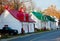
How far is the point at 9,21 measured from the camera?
5838cm

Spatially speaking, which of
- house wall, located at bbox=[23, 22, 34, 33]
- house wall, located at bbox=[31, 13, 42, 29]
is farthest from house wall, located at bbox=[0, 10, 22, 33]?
house wall, located at bbox=[31, 13, 42, 29]

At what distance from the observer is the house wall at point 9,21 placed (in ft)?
188

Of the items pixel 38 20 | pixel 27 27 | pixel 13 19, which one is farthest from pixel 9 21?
pixel 38 20

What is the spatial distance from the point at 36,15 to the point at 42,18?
169 inches

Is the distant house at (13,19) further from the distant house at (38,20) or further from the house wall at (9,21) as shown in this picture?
the distant house at (38,20)

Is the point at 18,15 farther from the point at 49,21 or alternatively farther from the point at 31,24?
the point at 49,21

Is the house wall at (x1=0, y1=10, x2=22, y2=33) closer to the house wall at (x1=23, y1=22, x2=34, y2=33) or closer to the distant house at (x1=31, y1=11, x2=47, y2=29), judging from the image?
the house wall at (x1=23, y1=22, x2=34, y2=33)

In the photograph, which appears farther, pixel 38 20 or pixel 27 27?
pixel 38 20

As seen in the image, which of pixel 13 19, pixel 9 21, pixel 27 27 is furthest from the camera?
pixel 27 27

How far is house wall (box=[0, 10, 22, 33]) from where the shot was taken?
5719 cm

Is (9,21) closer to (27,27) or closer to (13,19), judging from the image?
(13,19)

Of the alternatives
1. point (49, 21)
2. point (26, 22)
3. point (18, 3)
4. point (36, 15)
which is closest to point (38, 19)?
point (36, 15)

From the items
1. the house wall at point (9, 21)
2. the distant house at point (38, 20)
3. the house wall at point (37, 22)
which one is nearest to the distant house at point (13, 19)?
the house wall at point (9, 21)

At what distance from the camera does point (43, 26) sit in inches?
3438
